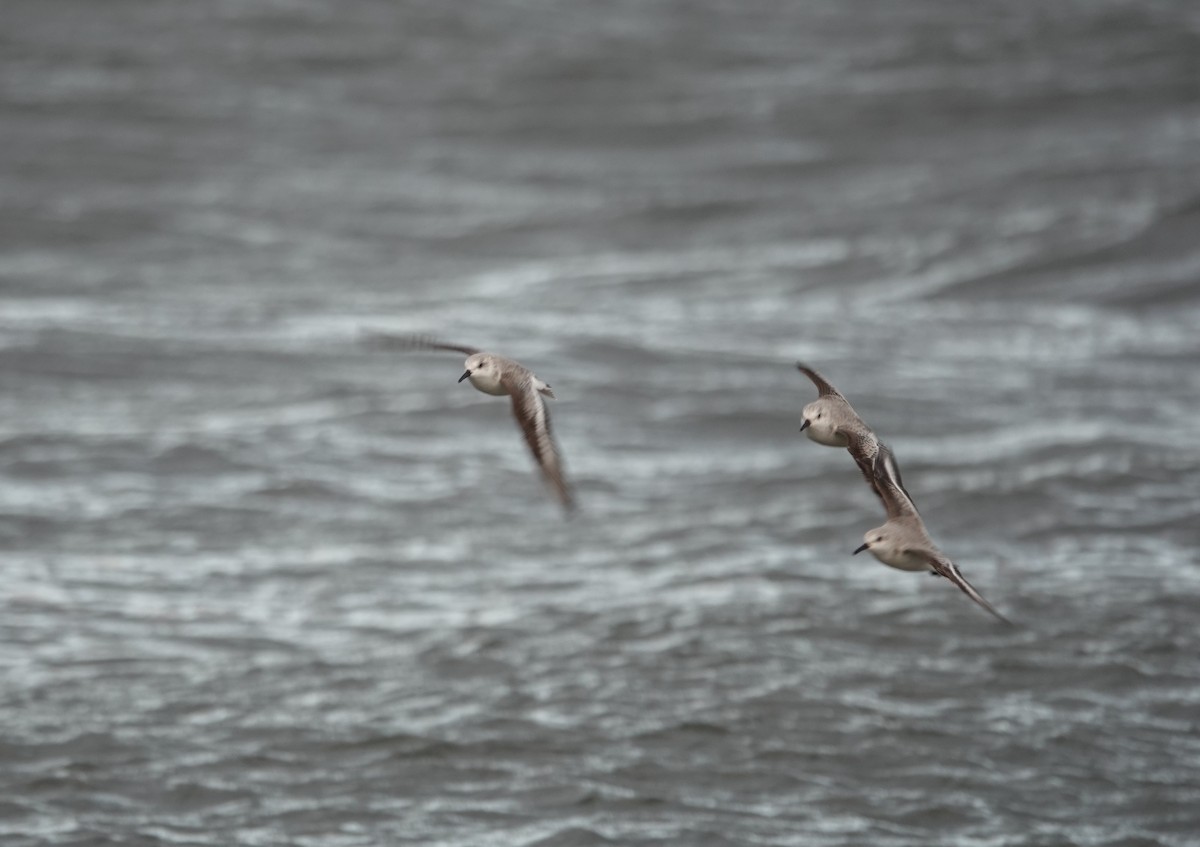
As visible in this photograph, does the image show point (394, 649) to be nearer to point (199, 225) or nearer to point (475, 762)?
point (475, 762)

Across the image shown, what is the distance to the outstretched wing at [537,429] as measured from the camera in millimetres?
4219

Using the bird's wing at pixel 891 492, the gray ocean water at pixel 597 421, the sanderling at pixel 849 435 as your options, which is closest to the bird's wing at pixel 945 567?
the bird's wing at pixel 891 492

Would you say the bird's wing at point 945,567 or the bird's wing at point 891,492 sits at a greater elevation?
the bird's wing at point 891,492

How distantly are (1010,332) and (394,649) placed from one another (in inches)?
247

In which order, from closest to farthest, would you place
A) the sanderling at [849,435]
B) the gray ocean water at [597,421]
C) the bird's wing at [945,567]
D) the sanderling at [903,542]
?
the bird's wing at [945,567]
the sanderling at [903,542]
the sanderling at [849,435]
the gray ocean water at [597,421]

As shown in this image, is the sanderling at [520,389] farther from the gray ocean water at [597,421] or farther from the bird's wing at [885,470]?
the gray ocean water at [597,421]

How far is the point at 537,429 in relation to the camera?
4355 mm

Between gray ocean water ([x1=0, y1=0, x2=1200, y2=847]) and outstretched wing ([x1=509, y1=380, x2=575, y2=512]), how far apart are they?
1.84 m

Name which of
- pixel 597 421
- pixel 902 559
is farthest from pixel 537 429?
pixel 597 421

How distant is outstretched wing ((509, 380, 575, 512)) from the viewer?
13.8ft

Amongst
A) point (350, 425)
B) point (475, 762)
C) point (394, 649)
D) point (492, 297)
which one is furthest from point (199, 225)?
point (475, 762)

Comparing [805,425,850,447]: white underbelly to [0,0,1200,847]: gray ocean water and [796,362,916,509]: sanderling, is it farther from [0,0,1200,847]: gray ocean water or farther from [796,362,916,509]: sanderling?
[0,0,1200,847]: gray ocean water

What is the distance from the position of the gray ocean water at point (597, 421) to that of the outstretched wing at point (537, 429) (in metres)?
1.84

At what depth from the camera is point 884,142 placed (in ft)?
53.8
